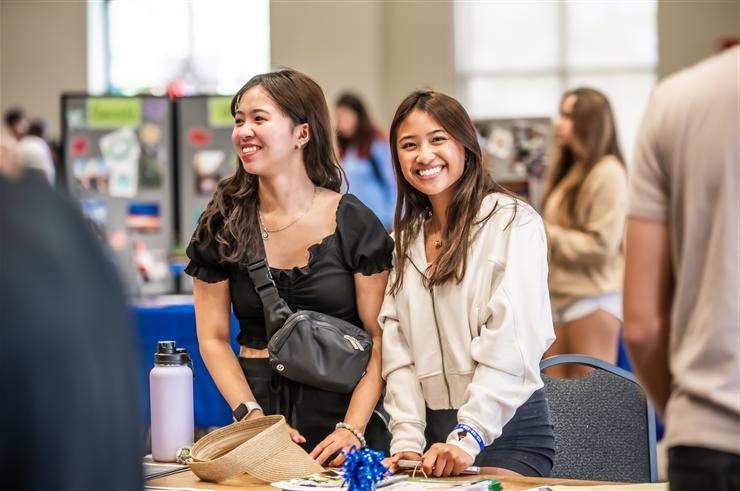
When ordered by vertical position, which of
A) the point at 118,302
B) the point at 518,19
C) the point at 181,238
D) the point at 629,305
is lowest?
the point at 181,238

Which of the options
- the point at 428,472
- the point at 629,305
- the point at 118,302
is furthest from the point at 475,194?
the point at 118,302

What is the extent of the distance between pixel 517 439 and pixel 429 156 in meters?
0.63

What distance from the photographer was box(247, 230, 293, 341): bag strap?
243 centimetres

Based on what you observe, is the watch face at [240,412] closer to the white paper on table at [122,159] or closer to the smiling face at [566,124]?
the smiling face at [566,124]

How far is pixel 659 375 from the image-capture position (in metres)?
1.46

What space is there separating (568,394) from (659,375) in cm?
108

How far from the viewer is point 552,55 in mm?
11008

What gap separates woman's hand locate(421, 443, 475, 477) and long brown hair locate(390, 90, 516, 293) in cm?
38

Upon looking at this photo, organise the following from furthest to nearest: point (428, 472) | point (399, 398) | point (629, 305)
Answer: point (399, 398), point (428, 472), point (629, 305)

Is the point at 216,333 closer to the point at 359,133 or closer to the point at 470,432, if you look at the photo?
the point at 470,432

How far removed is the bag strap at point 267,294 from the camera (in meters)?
2.43

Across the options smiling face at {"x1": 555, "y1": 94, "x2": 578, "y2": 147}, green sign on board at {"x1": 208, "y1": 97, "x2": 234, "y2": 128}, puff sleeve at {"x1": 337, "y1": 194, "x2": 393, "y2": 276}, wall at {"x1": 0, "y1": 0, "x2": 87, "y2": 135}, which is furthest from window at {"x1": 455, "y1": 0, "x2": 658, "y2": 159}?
puff sleeve at {"x1": 337, "y1": 194, "x2": 393, "y2": 276}

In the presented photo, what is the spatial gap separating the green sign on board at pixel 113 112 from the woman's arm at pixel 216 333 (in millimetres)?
4487

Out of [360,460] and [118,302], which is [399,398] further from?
[118,302]
